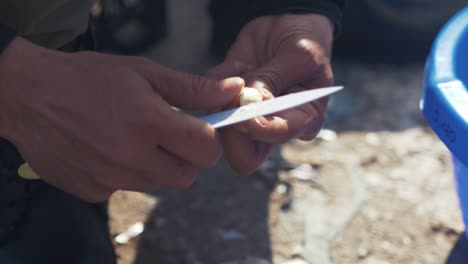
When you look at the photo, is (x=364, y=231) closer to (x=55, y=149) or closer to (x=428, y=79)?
(x=428, y=79)

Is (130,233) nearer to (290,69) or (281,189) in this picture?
(281,189)

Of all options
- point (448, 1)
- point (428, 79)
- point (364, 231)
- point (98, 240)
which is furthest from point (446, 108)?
point (448, 1)

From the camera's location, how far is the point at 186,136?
25.2 inches

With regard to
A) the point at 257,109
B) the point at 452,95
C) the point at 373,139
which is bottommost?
the point at 373,139

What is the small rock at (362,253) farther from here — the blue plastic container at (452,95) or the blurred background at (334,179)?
the blue plastic container at (452,95)

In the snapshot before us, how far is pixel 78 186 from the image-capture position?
0.67 meters

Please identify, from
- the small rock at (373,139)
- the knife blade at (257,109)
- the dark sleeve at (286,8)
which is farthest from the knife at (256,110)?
the small rock at (373,139)

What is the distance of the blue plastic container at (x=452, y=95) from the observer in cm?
78

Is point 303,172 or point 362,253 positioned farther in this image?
point 303,172

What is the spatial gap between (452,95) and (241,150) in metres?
0.30

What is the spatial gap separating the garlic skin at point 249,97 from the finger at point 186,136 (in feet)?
0.25

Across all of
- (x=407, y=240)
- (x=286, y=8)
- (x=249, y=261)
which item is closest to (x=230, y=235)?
(x=249, y=261)

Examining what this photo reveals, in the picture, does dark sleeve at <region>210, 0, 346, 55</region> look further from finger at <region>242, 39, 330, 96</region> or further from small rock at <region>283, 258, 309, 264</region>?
small rock at <region>283, 258, 309, 264</region>

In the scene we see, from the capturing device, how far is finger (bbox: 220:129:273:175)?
0.72m
